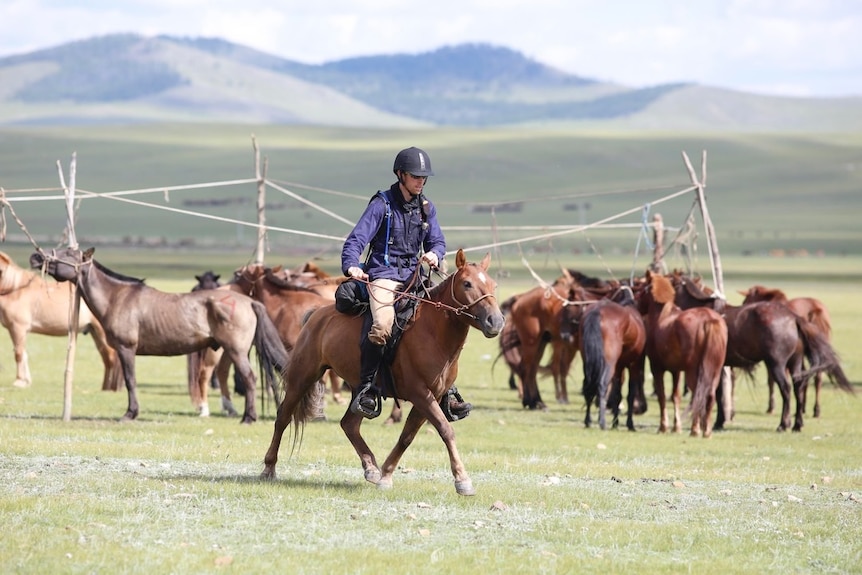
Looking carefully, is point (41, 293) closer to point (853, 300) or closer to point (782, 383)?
point (782, 383)

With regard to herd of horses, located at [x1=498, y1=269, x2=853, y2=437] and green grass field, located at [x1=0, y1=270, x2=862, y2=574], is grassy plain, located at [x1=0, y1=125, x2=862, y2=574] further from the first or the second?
herd of horses, located at [x1=498, y1=269, x2=853, y2=437]

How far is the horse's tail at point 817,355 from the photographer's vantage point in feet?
55.1

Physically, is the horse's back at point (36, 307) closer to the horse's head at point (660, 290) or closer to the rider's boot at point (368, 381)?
the horse's head at point (660, 290)

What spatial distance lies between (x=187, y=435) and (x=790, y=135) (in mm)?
154204

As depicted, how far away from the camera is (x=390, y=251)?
392 inches

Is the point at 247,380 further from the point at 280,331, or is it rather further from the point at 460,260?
the point at 460,260

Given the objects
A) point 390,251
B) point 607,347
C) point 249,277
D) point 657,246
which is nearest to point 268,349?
point 249,277

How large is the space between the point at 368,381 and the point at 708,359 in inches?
289

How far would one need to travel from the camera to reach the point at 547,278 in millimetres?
63906

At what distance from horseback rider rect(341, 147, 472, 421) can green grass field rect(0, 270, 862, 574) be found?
728mm

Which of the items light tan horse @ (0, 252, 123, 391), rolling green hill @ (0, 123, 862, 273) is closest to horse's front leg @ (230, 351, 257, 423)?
light tan horse @ (0, 252, 123, 391)

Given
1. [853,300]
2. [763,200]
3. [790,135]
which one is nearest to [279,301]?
[853,300]

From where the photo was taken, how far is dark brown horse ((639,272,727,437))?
632 inches

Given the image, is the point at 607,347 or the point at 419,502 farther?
the point at 607,347
